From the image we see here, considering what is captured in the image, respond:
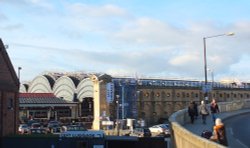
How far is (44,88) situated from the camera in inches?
5827

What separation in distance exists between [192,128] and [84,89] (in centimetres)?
10237

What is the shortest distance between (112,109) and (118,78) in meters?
12.9

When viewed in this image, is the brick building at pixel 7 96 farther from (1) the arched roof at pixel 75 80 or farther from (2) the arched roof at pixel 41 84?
(2) the arched roof at pixel 41 84

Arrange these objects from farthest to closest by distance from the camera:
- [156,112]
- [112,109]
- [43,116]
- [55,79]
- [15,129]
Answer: [55,79], [156,112], [43,116], [112,109], [15,129]

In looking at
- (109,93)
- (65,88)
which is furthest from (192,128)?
(65,88)

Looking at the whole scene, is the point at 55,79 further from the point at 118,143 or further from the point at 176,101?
the point at 118,143

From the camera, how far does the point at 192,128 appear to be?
30.5 m

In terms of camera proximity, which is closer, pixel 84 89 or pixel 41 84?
pixel 84 89

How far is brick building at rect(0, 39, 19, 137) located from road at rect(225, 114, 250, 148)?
1915 cm

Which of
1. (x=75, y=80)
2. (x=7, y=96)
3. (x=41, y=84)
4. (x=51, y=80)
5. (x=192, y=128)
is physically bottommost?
(x=192, y=128)

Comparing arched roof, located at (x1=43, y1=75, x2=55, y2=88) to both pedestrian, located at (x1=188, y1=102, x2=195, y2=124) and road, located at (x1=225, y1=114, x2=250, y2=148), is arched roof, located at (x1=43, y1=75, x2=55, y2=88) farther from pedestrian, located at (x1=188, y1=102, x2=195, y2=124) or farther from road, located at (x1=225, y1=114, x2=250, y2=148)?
pedestrian, located at (x1=188, y1=102, x2=195, y2=124)

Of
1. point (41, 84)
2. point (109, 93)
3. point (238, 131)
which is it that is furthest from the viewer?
point (41, 84)

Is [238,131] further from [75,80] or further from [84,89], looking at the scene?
[75,80]

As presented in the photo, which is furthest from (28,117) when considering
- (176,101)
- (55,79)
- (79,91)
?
(176,101)
